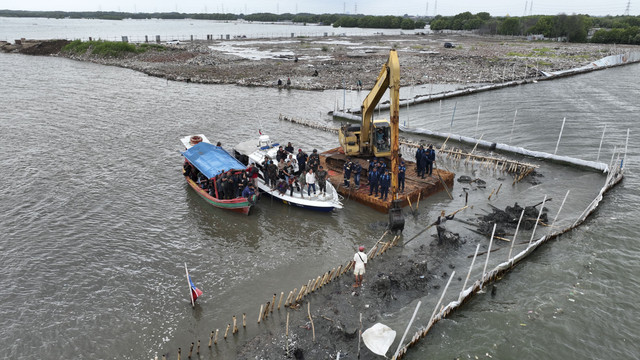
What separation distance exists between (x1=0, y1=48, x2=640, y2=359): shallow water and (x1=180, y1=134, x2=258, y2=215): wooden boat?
28.1 inches

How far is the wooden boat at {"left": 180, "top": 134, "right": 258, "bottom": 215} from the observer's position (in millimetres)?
20266

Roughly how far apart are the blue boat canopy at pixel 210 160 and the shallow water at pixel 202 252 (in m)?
2.22

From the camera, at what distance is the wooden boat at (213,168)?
20.3 meters

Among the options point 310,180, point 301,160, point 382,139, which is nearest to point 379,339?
point 310,180

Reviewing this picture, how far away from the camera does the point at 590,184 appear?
24.0m

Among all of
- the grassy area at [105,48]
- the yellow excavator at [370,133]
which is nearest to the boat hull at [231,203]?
the yellow excavator at [370,133]

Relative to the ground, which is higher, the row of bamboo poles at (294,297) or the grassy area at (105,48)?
the grassy area at (105,48)

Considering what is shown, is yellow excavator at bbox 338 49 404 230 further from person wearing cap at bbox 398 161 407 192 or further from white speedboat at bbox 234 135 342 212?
white speedboat at bbox 234 135 342 212

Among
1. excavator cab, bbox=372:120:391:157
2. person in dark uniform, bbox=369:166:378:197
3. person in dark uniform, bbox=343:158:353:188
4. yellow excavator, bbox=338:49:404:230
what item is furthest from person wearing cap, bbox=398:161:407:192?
person in dark uniform, bbox=343:158:353:188

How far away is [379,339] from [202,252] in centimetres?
976

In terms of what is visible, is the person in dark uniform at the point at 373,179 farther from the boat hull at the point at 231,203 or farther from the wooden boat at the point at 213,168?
the boat hull at the point at 231,203

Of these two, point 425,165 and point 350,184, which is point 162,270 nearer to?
point 350,184

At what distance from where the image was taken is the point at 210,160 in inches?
871

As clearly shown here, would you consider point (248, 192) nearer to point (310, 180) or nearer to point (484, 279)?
point (310, 180)
